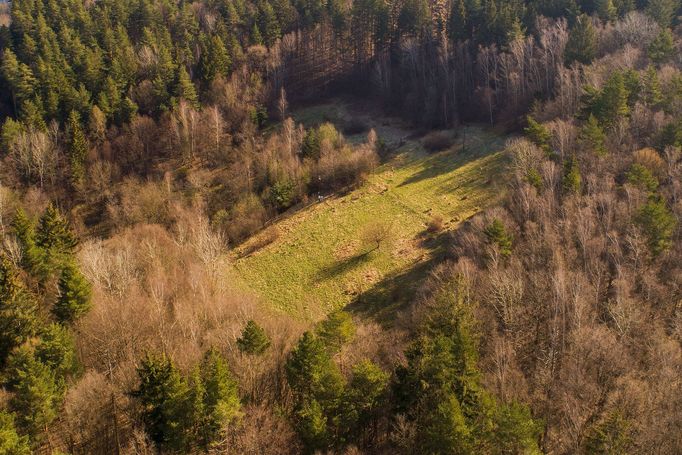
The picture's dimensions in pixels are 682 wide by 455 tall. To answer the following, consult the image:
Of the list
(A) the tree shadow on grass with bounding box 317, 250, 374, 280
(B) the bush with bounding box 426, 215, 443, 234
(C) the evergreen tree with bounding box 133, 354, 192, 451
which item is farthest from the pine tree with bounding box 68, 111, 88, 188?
(C) the evergreen tree with bounding box 133, 354, 192, 451

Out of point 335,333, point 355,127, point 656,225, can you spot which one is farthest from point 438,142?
point 335,333

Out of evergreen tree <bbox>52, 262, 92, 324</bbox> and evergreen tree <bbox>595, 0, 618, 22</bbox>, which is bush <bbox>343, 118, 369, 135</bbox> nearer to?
evergreen tree <bbox>595, 0, 618, 22</bbox>

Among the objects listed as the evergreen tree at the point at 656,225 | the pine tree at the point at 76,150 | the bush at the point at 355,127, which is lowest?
the bush at the point at 355,127

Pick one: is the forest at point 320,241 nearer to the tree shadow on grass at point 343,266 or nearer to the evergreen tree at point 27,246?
the evergreen tree at point 27,246

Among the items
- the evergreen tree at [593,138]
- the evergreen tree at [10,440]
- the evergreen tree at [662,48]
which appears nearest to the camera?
the evergreen tree at [10,440]

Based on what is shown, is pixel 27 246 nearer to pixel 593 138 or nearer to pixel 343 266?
pixel 343 266

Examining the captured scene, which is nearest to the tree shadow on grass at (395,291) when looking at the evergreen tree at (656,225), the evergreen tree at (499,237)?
the evergreen tree at (499,237)
